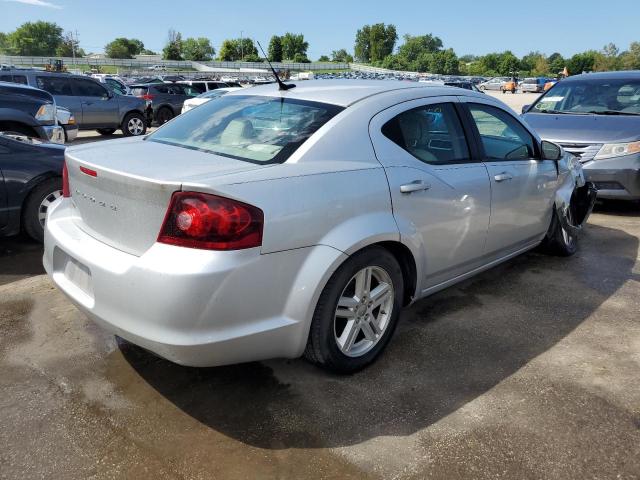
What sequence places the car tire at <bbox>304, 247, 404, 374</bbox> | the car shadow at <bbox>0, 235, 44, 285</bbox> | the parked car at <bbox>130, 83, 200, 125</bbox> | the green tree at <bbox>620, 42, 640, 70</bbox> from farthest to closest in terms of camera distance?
the green tree at <bbox>620, 42, 640, 70</bbox> < the parked car at <bbox>130, 83, 200, 125</bbox> < the car shadow at <bbox>0, 235, 44, 285</bbox> < the car tire at <bbox>304, 247, 404, 374</bbox>

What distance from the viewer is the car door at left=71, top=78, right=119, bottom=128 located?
539 inches

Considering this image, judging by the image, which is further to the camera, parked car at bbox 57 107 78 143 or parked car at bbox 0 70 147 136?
parked car at bbox 0 70 147 136

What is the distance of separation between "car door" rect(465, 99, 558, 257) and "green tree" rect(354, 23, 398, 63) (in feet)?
538

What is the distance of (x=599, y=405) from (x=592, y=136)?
4727 millimetres

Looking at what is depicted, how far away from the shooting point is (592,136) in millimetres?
6625

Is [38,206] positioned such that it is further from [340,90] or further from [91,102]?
Answer: [91,102]

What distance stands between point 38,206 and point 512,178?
4.22 m

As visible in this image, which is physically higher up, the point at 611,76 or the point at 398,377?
the point at 611,76

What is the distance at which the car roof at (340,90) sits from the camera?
3.20 meters

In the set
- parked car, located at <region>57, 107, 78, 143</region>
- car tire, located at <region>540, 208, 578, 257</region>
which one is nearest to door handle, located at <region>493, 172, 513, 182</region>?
car tire, located at <region>540, 208, 578, 257</region>

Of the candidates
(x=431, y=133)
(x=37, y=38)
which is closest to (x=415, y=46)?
(x=37, y=38)

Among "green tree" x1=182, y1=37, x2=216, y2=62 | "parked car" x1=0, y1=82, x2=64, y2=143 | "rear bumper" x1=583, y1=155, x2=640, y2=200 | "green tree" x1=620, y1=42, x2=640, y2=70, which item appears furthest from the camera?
"green tree" x1=182, y1=37, x2=216, y2=62

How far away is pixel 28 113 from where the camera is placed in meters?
7.99

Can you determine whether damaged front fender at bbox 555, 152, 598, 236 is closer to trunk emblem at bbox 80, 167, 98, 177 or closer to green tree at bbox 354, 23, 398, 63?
trunk emblem at bbox 80, 167, 98, 177
